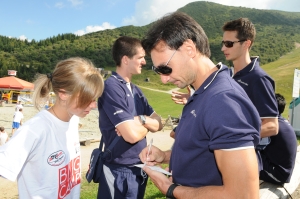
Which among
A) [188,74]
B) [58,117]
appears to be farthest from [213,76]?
[58,117]

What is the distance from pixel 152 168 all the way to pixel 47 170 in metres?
0.85

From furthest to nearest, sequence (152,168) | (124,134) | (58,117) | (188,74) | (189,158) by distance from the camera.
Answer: (124,134) → (58,117) → (152,168) → (188,74) → (189,158)

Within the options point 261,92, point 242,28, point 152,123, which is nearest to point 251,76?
point 261,92

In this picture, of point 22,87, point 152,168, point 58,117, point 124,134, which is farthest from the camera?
point 22,87

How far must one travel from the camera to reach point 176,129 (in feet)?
7.11

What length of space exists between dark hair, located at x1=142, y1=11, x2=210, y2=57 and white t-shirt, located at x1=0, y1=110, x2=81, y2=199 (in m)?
1.16

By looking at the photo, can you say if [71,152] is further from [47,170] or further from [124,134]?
[124,134]

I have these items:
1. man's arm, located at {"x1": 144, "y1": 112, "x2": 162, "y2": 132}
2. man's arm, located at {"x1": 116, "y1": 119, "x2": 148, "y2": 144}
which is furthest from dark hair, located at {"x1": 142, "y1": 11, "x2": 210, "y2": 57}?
man's arm, located at {"x1": 144, "y1": 112, "x2": 162, "y2": 132}

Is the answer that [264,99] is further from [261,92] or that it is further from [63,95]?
[63,95]

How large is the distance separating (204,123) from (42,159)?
4.64 feet

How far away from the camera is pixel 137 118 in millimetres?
3479

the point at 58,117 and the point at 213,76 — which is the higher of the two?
the point at 213,76

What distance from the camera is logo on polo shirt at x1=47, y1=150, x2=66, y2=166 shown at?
2.44 meters

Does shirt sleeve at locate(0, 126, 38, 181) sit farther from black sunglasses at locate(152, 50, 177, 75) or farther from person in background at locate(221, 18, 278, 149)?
person in background at locate(221, 18, 278, 149)
